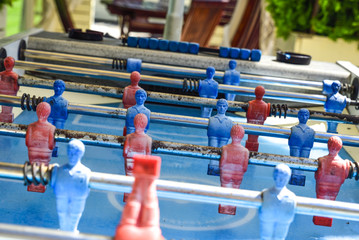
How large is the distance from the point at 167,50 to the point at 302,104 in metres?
0.86

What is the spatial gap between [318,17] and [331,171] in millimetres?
4785

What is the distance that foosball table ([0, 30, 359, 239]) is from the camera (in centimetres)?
107

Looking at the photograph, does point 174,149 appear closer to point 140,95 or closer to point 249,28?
point 140,95

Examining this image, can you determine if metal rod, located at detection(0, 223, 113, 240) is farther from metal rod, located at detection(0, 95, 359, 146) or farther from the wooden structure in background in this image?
the wooden structure in background

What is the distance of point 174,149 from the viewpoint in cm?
138

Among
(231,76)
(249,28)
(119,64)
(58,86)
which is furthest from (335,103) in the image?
(249,28)

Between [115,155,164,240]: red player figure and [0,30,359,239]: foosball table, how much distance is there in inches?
2.2

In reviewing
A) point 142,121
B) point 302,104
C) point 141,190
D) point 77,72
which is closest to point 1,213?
point 142,121

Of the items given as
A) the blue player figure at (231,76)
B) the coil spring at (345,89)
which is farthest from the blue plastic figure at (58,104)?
the coil spring at (345,89)

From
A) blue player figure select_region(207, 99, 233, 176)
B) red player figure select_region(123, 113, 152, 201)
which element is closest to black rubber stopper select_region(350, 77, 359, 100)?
blue player figure select_region(207, 99, 233, 176)

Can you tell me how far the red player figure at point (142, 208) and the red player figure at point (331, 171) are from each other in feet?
2.06

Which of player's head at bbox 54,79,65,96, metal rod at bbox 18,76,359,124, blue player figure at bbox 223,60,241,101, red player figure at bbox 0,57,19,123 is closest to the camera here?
player's head at bbox 54,79,65,96

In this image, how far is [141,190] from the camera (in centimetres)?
92

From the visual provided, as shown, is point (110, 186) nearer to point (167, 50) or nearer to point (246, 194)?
point (246, 194)
